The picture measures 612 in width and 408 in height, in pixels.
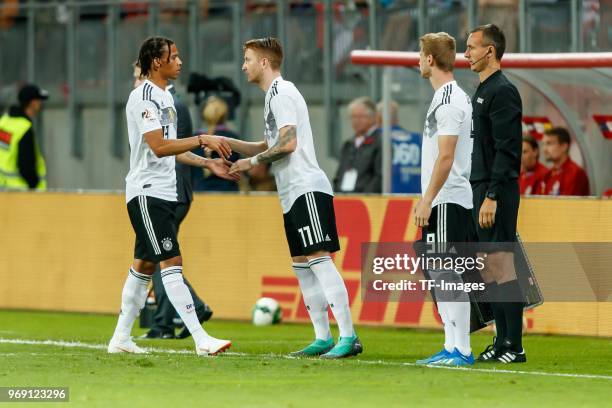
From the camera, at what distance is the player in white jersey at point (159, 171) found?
424 inches

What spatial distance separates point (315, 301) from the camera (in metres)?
11.1

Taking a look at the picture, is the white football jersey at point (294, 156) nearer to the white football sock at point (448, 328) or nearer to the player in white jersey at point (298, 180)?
the player in white jersey at point (298, 180)

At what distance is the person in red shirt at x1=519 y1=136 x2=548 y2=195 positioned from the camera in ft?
47.9

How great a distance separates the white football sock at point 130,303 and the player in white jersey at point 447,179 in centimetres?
208

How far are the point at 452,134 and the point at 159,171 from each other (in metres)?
2.05

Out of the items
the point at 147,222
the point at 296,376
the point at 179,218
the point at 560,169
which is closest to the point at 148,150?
the point at 147,222

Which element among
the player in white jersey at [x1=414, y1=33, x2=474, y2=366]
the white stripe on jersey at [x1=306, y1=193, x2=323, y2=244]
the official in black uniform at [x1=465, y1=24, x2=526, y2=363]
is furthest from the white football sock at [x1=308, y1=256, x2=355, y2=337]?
the official in black uniform at [x1=465, y1=24, x2=526, y2=363]

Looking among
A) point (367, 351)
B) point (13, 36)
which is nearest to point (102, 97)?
point (13, 36)

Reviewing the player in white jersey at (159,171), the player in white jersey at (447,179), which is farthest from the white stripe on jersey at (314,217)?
the player in white jersey at (447,179)

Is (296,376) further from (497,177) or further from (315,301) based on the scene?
(497,177)

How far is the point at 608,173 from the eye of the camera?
14.2 m

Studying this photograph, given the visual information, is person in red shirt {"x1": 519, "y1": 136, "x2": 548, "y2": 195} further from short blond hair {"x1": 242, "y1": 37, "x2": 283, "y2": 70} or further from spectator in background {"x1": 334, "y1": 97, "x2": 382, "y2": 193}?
short blond hair {"x1": 242, "y1": 37, "x2": 283, "y2": 70}

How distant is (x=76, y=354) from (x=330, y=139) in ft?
31.8

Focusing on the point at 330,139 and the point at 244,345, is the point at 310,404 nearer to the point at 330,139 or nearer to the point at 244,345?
the point at 244,345
